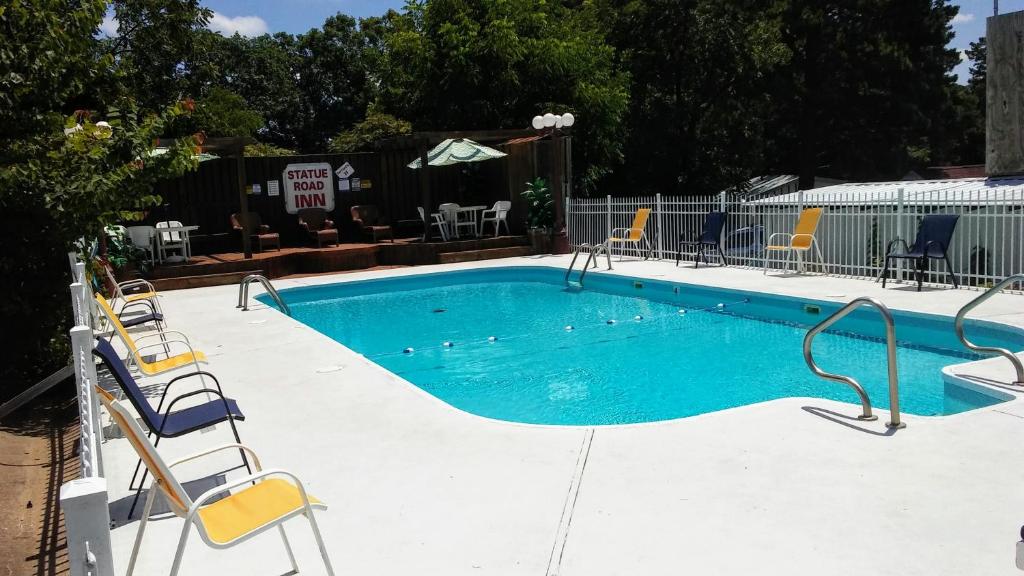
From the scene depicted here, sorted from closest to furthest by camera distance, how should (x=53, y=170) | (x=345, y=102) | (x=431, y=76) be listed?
1. (x=53, y=170)
2. (x=431, y=76)
3. (x=345, y=102)

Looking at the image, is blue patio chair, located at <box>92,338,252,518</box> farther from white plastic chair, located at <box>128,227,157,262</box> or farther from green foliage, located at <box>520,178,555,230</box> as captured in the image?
Result: green foliage, located at <box>520,178,555,230</box>

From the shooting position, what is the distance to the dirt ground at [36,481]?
3895 mm

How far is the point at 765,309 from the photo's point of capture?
1095cm

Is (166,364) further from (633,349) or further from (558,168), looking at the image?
(558,168)

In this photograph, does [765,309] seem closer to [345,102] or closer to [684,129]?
[684,129]

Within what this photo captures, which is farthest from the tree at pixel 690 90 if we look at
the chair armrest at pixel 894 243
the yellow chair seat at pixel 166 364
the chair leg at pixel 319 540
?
the chair leg at pixel 319 540

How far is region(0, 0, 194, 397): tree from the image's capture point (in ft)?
20.5

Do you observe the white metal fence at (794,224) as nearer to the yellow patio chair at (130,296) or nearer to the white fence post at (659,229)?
the white fence post at (659,229)

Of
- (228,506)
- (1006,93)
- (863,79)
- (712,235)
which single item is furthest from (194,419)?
(863,79)

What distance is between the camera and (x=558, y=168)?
17.5 meters

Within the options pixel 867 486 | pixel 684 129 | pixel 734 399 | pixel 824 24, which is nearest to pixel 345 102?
pixel 684 129

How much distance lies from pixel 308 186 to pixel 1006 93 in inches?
598

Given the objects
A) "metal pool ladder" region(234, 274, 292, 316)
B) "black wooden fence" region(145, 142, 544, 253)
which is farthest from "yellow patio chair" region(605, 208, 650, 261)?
"metal pool ladder" region(234, 274, 292, 316)

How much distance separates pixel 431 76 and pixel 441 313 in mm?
12577
